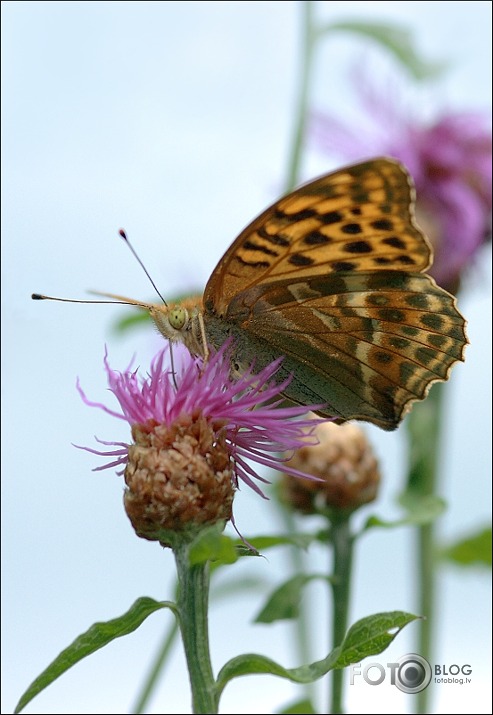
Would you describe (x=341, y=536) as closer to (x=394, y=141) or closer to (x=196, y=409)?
(x=196, y=409)

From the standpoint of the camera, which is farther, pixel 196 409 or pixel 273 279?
pixel 273 279

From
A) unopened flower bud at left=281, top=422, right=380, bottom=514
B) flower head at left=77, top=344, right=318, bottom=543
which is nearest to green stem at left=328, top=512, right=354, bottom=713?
unopened flower bud at left=281, top=422, right=380, bottom=514

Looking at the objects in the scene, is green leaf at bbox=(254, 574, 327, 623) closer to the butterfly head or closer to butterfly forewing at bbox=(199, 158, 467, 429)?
butterfly forewing at bbox=(199, 158, 467, 429)

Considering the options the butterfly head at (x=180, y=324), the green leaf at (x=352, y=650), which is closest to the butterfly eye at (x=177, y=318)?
the butterfly head at (x=180, y=324)

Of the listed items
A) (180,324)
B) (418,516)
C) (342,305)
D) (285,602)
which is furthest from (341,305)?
(285,602)

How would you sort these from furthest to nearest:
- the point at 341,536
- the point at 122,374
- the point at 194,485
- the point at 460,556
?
1. the point at 460,556
2. the point at 341,536
3. the point at 122,374
4. the point at 194,485

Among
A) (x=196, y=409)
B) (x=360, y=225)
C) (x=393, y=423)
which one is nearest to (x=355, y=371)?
(x=393, y=423)

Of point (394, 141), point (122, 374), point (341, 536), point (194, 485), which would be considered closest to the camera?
point (194, 485)
